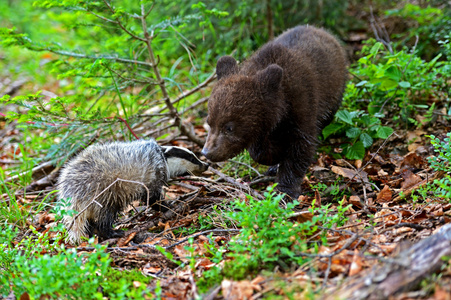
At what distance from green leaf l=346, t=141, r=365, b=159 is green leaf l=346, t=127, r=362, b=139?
0.12 m

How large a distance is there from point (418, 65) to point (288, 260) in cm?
420

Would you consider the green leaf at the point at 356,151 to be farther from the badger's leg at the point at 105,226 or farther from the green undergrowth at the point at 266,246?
the badger's leg at the point at 105,226

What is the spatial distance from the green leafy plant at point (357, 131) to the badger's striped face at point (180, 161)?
6.26ft

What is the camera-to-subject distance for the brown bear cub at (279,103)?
14.2 feet

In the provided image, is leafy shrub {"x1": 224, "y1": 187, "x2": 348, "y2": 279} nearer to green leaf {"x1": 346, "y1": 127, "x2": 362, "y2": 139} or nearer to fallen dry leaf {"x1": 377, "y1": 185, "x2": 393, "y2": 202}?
fallen dry leaf {"x1": 377, "y1": 185, "x2": 393, "y2": 202}

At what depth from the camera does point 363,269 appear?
2.73 metres

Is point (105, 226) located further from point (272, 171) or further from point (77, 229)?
point (272, 171)

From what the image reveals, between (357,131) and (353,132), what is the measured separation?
0.05 m

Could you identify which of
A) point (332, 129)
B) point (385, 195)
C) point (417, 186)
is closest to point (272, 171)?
point (332, 129)

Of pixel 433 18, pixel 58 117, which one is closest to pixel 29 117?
pixel 58 117

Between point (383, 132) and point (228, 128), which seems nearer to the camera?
point (228, 128)

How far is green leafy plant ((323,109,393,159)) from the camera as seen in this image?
5.33 metres

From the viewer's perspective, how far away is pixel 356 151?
5305mm

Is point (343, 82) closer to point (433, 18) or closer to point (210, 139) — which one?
point (210, 139)
